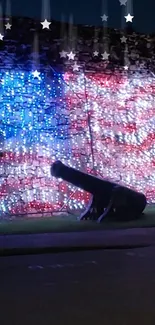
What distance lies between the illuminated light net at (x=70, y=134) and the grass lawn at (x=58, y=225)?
683 mm

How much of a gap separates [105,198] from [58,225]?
78.5 inches

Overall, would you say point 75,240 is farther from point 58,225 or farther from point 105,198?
point 105,198

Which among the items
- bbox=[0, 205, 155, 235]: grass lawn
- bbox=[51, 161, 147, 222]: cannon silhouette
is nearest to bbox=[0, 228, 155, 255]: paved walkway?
bbox=[0, 205, 155, 235]: grass lawn

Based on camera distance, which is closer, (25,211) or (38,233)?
(38,233)

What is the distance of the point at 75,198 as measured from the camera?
19.4m

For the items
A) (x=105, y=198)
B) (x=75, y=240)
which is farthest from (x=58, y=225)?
(x=75, y=240)

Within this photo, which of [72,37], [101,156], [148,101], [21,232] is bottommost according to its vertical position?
[21,232]

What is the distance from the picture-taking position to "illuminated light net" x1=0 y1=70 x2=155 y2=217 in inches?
746

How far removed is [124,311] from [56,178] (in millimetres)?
12676

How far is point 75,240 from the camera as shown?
44.5 ft

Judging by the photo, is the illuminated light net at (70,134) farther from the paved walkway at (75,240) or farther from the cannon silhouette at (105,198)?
the paved walkway at (75,240)

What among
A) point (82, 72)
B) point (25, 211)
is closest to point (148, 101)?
point (82, 72)

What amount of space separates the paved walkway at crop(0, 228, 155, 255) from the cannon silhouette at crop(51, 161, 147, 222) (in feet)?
7.30

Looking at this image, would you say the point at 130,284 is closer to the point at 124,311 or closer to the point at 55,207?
the point at 124,311
